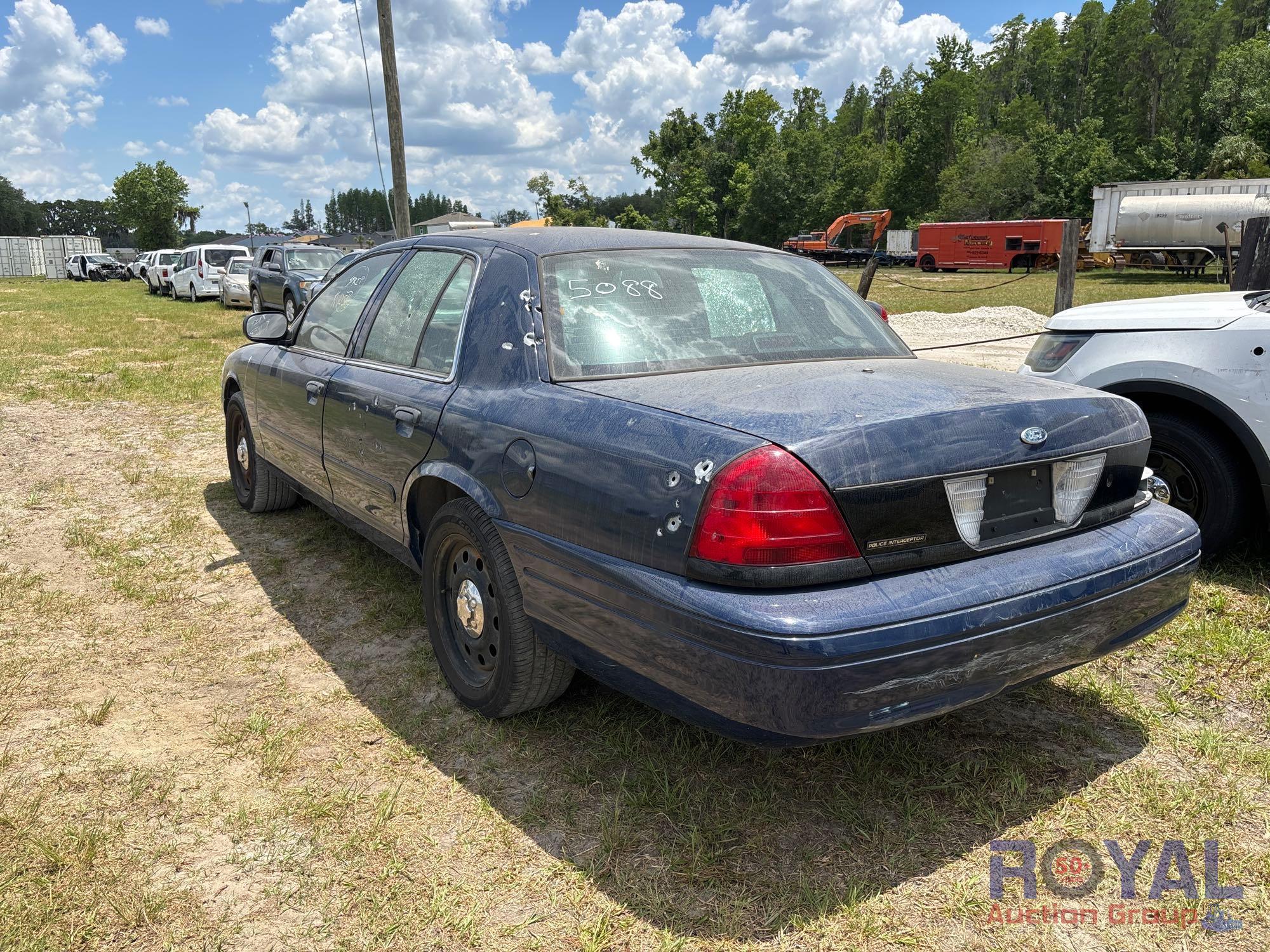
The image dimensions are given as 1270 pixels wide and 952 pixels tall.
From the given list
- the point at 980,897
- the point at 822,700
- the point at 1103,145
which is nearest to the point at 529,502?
the point at 822,700

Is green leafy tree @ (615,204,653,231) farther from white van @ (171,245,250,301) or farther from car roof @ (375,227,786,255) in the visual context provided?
car roof @ (375,227,786,255)

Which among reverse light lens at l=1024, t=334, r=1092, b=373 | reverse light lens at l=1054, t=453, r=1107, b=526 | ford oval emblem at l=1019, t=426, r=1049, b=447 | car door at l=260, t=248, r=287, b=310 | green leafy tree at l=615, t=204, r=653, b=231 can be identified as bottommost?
reverse light lens at l=1054, t=453, r=1107, b=526

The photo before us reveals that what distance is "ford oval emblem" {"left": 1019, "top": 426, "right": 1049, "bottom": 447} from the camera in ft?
7.90

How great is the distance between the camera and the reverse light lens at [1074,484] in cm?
253

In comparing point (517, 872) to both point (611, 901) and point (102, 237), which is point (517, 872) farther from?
point (102, 237)

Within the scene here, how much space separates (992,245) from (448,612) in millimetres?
47339

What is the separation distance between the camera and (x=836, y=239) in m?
55.9

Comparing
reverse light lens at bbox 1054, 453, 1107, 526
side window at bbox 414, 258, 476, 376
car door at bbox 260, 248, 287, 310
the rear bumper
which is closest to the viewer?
the rear bumper

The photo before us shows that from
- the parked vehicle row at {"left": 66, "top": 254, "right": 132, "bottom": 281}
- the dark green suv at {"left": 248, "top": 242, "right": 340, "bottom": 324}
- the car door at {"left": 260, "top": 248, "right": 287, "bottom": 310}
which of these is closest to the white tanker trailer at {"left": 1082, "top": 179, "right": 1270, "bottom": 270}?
Answer: the dark green suv at {"left": 248, "top": 242, "right": 340, "bottom": 324}

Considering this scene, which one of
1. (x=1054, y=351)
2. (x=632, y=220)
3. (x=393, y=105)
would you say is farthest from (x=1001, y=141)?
(x=1054, y=351)

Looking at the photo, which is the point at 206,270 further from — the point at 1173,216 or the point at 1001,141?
the point at 1001,141

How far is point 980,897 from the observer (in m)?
2.31

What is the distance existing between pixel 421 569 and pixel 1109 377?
325 cm

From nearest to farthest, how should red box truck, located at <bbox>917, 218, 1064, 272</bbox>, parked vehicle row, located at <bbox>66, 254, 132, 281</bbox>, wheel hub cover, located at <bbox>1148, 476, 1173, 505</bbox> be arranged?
wheel hub cover, located at <bbox>1148, 476, 1173, 505</bbox> < red box truck, located at <bbox>917, 218, 1064, 272</bbox> < parked vehicle row, located at <bbox>66, 254, 132, 281</bbox>
